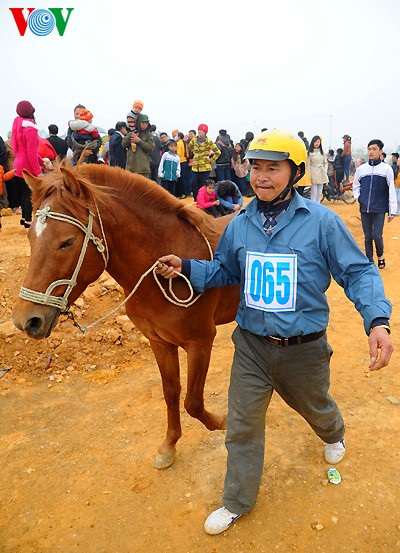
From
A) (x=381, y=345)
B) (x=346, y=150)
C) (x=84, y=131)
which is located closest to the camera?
(x=381, y=345)

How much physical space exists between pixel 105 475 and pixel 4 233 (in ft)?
23.3

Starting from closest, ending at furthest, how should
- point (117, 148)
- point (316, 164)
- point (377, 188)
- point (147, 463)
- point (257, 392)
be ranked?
point (257, 392), point (147, 463), point (377, 188), point (117, 148), point (316, 164)

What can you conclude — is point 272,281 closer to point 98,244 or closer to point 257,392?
point 257,392

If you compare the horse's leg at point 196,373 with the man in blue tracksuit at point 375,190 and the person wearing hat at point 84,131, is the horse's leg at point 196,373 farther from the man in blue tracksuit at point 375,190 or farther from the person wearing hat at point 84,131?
the man in blue tracksuit at point 375,190

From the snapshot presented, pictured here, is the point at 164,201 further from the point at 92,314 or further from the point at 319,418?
the point at 92,314

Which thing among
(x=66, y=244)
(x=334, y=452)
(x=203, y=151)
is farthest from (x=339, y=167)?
(x=66, y=244)

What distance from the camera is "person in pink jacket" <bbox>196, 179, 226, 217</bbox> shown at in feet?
23.3

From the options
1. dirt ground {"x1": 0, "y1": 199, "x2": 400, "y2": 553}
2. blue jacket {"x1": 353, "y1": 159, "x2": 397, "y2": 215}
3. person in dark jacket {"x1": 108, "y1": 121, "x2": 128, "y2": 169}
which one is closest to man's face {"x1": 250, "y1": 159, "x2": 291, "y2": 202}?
dirt ground {"x1": 0, "y1": 199, "x2": 400, "y2": 553}

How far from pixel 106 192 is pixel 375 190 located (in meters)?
6.04

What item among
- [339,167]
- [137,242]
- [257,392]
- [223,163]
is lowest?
[257,392]

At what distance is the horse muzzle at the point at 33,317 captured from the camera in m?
2.04

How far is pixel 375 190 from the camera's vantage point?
7.11 m

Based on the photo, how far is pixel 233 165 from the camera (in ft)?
42.9

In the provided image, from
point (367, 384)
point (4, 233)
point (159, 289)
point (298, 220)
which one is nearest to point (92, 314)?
point (159, 289)
